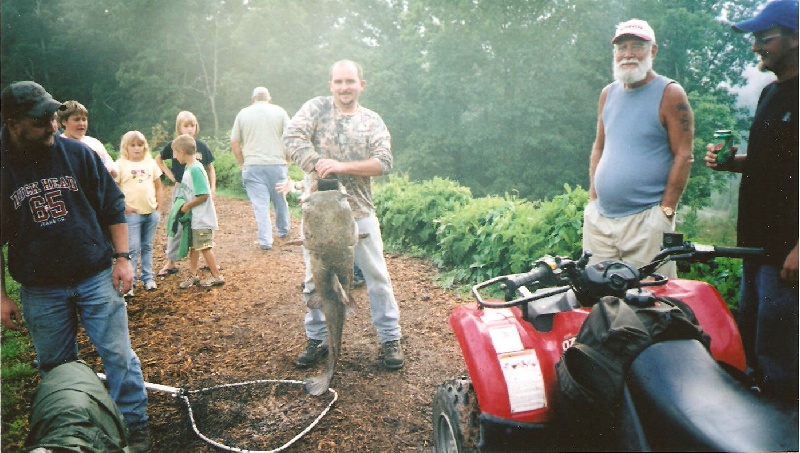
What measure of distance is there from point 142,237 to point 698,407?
6215 mm

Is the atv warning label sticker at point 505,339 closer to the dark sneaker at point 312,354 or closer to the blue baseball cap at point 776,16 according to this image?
the blue baseball cap at point 776,16

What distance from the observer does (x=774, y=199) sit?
2.52 m

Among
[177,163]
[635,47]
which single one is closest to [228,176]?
[177,163]

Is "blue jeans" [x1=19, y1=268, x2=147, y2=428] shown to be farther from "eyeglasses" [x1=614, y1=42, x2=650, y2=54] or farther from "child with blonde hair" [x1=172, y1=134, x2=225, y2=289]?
"eyeglasses" [x1=614, y1=42, x2=650, y2=54]

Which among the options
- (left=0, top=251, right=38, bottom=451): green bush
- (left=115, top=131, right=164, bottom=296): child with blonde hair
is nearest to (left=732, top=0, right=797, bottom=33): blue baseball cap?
(left=0, top=251, right=38, bottom=451): green bush

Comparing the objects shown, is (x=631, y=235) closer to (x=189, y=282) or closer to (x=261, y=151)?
(x=189, y=282)

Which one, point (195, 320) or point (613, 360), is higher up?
point (613, 360)

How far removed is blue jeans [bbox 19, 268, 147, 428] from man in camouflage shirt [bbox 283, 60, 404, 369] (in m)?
1.29

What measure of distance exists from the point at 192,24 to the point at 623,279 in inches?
715

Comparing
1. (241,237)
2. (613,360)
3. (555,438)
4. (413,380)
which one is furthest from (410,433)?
(241,237)

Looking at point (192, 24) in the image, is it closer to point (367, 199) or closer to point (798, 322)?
point (367, 199)

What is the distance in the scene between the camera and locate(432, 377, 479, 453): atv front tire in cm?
210

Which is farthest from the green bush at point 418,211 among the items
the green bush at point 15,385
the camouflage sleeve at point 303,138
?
the green bush at point 15,385

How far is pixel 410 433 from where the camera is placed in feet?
10.5
